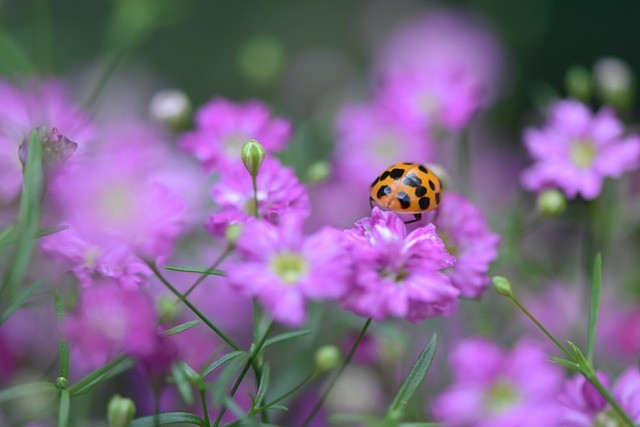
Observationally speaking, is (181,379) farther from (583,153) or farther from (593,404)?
(583,153)

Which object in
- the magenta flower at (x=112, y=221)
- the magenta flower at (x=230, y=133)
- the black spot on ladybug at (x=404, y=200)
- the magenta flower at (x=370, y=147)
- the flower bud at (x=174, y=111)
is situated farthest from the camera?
the magenta flower at (x=370, y=147)

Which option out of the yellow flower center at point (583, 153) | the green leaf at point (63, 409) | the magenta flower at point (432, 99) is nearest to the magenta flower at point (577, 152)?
the yellow flower center at point (583, 153)

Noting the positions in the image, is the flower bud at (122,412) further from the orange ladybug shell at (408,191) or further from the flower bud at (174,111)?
the flower bud at (174,111)

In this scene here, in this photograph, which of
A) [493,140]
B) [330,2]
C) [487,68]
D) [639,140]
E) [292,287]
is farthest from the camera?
[330,2]

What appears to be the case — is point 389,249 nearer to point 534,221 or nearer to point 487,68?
point 534,221

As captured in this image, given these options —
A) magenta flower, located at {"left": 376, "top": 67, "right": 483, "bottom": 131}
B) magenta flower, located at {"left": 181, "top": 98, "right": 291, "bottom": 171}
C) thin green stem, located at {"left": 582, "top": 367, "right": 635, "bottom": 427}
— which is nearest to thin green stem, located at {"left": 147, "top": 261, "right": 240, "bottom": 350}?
magenta flower, located at {"left": 181, "top": 98, "right": 291, "bottom": 171}

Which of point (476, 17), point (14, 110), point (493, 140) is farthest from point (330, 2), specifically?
point (14, 110)

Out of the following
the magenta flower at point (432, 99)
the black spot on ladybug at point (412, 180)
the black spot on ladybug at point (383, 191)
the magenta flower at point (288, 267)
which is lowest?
the magenta flower at point (288, 267)
